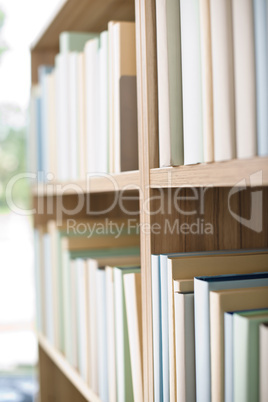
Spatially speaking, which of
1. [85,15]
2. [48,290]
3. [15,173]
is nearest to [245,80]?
[85,15]

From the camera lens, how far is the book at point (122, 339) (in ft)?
3.29

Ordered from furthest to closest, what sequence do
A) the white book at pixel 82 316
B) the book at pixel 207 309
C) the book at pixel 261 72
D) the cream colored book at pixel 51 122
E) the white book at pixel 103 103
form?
the cream colored book at pixel 51 122, the white book at pixel 82 316, the white book at pixel 103 103, the book at pixel 207 309, the book at pixel 261 72

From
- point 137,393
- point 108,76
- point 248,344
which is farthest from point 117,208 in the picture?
point 248,344

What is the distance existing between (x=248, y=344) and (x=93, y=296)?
588mm

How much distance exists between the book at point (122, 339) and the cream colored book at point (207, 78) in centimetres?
37

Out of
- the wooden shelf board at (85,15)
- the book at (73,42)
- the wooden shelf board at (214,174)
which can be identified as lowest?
the wooden shelf board at (214,174)

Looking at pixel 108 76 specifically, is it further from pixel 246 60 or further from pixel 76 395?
pixel 76 395

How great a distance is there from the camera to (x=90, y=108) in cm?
120

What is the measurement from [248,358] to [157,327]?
0.22 m

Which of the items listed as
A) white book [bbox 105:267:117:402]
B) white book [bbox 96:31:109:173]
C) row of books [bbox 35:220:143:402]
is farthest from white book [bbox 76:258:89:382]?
white book [bbox 96:31:109:173]

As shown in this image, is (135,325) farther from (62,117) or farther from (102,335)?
(62,117)

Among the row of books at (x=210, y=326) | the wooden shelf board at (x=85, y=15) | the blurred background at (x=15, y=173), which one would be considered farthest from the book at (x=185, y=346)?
the blurred background at (x=15, y=173)

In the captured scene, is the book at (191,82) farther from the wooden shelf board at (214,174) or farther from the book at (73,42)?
the book at (73,42)

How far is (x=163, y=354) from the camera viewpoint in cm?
83
